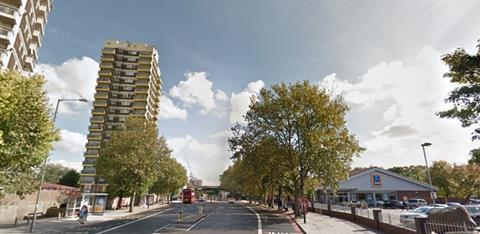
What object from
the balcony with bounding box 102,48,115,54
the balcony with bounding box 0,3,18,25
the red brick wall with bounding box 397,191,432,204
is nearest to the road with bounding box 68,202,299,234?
the balcony with bounding box 0,3,18,25

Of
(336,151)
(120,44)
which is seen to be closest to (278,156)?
(336,151)

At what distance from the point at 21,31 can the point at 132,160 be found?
2152 cm

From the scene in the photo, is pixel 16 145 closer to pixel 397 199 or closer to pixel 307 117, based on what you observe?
pixel 307 117

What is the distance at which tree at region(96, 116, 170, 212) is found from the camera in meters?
39.6

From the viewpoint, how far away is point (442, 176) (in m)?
67.1

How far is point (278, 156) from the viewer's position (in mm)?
33781

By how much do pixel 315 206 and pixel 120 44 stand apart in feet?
290

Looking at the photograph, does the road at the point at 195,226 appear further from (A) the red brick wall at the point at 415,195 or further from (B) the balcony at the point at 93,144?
(B) the balcony at the point at 93,144

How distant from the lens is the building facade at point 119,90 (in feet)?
→ 293

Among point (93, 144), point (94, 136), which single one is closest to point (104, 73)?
point (94, 136)

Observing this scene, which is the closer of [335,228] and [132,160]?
[335,228]

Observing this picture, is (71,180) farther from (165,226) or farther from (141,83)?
(165,226)

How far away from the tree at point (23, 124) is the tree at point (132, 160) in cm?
2024

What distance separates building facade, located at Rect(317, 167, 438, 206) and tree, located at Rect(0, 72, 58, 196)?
4910 cm
